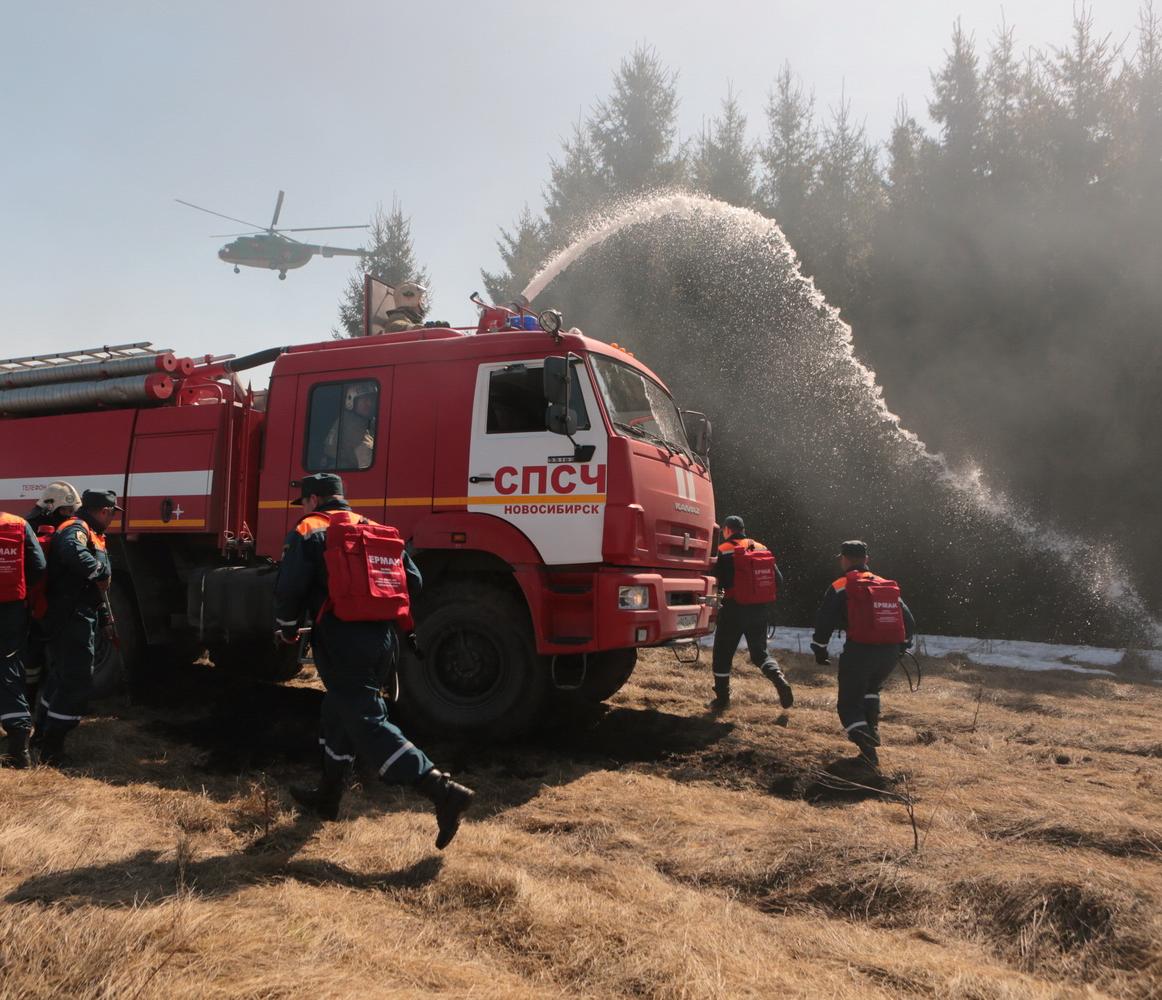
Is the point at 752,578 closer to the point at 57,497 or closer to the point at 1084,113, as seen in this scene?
the point at 57,497

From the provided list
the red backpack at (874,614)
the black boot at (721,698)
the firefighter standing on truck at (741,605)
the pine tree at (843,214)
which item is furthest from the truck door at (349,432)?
the pine tree at (843,214)

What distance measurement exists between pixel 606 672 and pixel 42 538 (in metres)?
4.23

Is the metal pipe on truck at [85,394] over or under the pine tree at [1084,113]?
under

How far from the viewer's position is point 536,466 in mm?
5934

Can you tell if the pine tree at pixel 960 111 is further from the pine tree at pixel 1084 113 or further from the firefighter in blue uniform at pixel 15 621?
the firefighter in blue uniform at pixel 15 621

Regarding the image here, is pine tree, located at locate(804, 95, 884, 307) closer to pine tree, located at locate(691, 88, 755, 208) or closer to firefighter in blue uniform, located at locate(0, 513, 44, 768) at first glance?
pine tree, located at locate(691, 88, 755, 208)

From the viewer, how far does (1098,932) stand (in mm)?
2951

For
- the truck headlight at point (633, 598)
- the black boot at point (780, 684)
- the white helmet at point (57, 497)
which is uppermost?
the white helmet at point (57, 497)

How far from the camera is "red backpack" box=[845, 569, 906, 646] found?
5.96 meters

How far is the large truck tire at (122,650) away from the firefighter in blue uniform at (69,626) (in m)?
1.96

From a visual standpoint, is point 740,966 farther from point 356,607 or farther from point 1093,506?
point 1093,506

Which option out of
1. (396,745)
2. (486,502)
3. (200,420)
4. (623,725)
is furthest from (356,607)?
(200,420)

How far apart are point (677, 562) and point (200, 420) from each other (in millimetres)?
4136

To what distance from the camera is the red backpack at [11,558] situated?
502 centimetres
